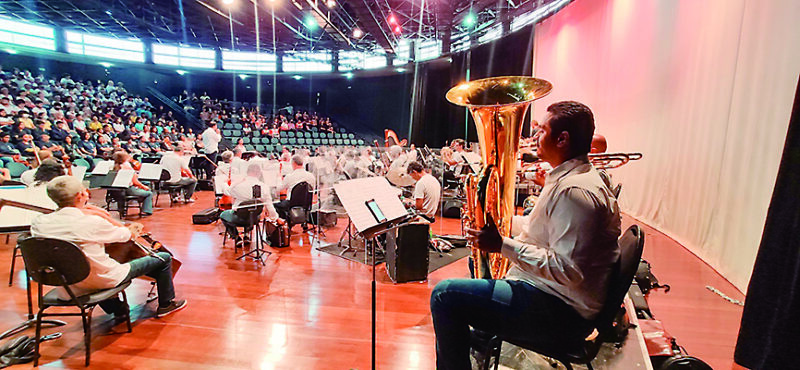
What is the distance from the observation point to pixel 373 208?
2020mm

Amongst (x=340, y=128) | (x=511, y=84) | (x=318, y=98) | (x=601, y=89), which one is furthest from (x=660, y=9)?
(x=318, y=98)

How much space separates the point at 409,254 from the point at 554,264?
2705 millimetres

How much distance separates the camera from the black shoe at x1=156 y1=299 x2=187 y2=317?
123 inches

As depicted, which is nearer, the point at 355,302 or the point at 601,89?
the point at 355,302

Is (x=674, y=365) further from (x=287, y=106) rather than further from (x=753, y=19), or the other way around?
(x=287, y=106)

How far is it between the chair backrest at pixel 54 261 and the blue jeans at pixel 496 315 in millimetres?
2338

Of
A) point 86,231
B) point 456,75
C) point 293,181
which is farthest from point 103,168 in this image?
point 456,75

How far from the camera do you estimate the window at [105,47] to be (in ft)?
51.4

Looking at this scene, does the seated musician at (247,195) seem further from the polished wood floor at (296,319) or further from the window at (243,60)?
the window at (243,60)

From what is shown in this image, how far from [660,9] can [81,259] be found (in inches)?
287

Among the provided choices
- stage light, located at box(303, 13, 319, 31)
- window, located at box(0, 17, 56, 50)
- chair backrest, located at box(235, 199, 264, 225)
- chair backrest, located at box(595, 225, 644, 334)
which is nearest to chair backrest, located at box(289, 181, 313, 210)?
chair backrest, located at box(235, 199, 264, 225)

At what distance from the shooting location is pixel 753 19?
3.48m

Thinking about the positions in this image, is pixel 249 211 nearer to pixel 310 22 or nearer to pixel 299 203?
pixel 299 203

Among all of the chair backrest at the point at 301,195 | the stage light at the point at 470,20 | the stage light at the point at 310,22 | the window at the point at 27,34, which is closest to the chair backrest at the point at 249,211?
the chair backrest at the point at 301,195
